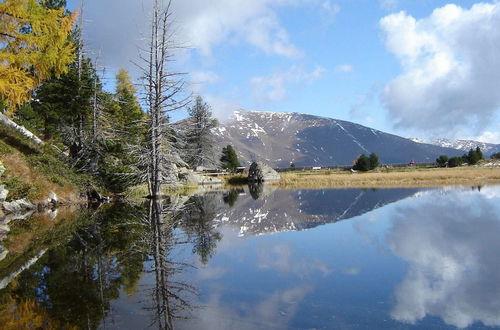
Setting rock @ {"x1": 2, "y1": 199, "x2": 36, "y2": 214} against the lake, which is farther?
rock @ {"x1": 2, "y1": 199, "x2": 36, "y2": 214}

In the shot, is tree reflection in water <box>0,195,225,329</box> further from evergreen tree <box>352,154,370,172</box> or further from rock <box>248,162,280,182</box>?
evergreen tree <box>352,154,370,172</box>

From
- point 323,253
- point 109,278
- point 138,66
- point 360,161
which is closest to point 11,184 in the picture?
point 138,66

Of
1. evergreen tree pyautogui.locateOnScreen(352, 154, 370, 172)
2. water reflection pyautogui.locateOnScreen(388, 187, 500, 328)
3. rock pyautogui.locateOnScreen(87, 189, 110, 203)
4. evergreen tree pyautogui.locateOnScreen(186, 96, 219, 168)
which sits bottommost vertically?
water reflection pyautogui.locateOnScreen(388, 187, 500, 328)

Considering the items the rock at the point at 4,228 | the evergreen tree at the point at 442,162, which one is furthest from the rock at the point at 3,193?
the evergreen tree at the point at 442,162

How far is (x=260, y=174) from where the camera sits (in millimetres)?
56594

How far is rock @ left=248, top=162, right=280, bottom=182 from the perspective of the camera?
56.5m

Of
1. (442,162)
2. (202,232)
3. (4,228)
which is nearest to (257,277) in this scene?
(202,232)

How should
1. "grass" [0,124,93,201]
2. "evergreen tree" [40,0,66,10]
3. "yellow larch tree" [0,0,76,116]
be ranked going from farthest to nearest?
"evergreen tree" [40,0,66,10] < "grass" [0,124,93,201] < "yellow larch tree" [0,0,76,116]

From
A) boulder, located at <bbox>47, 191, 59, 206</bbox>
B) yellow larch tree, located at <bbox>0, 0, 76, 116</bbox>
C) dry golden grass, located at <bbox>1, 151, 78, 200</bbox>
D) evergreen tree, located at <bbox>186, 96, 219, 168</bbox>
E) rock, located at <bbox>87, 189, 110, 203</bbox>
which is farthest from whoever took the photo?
evergreen tree, located at <bbox>186, 96, 219, 168</bbox>

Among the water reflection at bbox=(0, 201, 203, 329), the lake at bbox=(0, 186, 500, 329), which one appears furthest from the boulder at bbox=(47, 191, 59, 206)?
the water reflection at bbox=(0, 201, 203, 329)

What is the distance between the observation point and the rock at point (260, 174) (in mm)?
56500

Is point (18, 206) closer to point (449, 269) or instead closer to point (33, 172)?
point (33, 172)

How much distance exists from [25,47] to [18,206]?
24.5ft

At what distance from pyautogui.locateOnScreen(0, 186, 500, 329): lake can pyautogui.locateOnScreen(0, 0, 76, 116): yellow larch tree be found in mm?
7825
